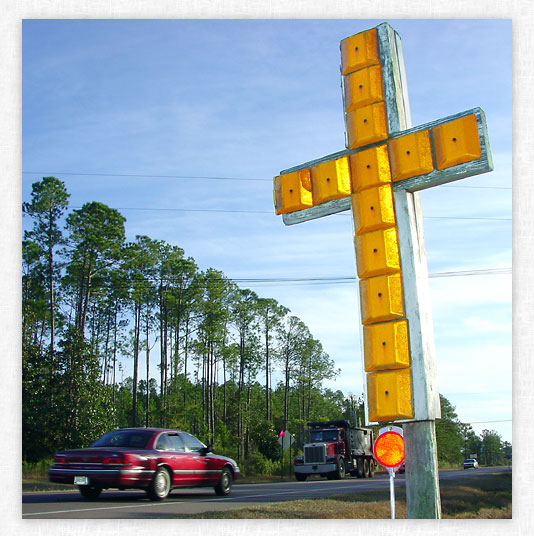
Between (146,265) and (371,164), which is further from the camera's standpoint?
(146,265)

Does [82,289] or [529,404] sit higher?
[82,289]

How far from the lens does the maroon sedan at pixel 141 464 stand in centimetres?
984

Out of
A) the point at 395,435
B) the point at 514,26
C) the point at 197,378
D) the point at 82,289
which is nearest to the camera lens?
the point at 395,435

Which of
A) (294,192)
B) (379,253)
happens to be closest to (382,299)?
(379,253)

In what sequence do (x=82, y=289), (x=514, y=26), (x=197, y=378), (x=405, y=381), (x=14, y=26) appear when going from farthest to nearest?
1. (x=197, y=378)
2. (x=82, y=289)
3. (x=14, y=26)
4. (x=514, y=26)
5. (x=405, y=381)

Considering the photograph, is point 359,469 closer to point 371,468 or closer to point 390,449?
point 371,468

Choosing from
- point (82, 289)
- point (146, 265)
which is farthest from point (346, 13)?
point (146, 265)

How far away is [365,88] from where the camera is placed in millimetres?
7371

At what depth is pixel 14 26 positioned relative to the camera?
8297 millimetres

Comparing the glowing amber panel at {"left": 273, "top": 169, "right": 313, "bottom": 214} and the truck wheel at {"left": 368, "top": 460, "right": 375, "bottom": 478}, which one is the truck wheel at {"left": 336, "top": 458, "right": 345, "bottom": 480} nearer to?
the truck wheel at {"left": 368, "top": 460, "right": 375, "bottom": 478}

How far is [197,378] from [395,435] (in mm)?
42444

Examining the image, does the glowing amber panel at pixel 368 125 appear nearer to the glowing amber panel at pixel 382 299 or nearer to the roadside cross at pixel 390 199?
the roadside cross at pixel 390 199

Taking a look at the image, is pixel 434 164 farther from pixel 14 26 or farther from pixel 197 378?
pixel 197 378

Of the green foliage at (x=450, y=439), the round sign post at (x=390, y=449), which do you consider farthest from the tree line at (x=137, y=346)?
the round sign post at (x=390, y=449)
